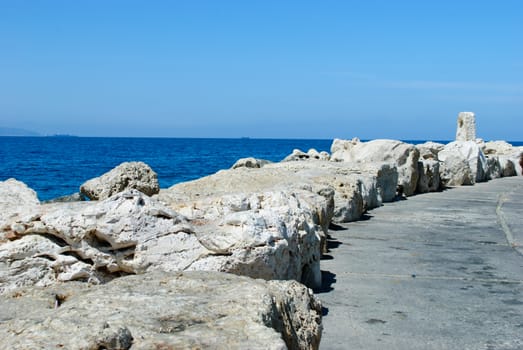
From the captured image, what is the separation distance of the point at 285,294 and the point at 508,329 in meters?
1.86

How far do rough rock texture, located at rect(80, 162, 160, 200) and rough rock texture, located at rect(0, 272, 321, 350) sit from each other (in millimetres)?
→ 5282

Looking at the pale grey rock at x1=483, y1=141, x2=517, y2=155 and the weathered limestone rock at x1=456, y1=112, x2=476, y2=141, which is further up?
the weathered limestone rock at x1=456, y1=112, x2=476, y2=141

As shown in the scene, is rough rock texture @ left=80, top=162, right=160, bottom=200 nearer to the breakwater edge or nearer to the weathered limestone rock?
the breakwater edge

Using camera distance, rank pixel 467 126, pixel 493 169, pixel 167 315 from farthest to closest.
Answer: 1. pixel 467 126
2. pixel 493 169
3. pixel 167 315

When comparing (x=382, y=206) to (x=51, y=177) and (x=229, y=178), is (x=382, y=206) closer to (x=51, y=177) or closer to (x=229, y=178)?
(x=229, y=178)

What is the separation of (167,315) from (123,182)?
20.7ft

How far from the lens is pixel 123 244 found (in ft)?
14.1

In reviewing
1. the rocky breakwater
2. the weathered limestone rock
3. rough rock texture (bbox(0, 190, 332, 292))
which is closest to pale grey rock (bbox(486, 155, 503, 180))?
the weathered limestone rock

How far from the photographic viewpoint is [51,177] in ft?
111

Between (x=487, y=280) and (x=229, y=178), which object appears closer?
(x=487, y=280)

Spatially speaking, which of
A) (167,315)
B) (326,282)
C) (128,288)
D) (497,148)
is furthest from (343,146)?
(167,315)

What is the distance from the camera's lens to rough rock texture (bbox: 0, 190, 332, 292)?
169 inches

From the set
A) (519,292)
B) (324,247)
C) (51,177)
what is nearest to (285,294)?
(519,292)

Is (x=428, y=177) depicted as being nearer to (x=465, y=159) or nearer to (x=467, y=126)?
(x=465, y=159)
